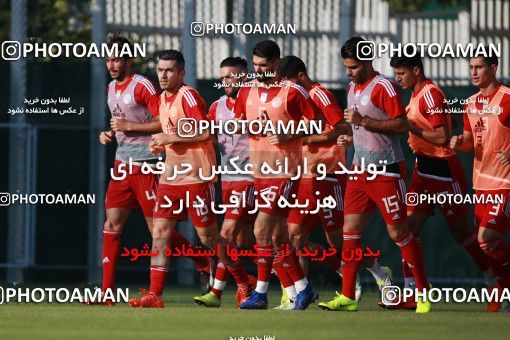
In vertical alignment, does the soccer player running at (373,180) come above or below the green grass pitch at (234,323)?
above

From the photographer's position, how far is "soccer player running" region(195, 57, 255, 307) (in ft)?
59.7

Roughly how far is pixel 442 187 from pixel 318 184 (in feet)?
3.92

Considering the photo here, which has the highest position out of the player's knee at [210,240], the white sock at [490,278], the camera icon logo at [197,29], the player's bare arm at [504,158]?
the camera icon logo at [197,29]

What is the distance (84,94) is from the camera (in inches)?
900

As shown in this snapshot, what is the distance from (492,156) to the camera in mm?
17672

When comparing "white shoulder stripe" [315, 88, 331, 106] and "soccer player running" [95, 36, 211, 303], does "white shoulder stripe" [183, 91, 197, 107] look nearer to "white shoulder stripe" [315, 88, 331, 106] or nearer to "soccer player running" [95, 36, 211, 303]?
"soccer player running" [95, 36, 211, 303]

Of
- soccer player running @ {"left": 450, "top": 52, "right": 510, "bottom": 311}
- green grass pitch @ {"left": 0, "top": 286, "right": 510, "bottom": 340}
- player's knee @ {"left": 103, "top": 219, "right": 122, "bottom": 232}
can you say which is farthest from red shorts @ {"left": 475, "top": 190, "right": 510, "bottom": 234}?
player's knee @ {"left": 103, "top": 219, "right": 122, "bottom": 232}

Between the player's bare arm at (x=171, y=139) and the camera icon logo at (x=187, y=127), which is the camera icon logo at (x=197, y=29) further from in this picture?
the player's bare arm at (x=171, y=139)

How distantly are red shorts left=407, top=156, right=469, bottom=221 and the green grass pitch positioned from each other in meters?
0.94

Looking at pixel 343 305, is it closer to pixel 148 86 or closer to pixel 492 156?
pixel 492 156

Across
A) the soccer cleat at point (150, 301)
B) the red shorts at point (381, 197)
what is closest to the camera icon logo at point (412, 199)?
the red shorts at point (381, 197)

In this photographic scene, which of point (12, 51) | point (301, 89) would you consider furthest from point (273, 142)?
point (12, 51)

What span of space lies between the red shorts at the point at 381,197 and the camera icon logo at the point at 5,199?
252 inches

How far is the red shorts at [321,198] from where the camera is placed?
1812 centimetres
